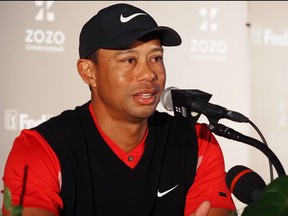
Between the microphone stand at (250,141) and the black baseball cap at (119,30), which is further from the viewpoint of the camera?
the black baseball cap at (119,30)

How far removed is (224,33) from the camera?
3801mm

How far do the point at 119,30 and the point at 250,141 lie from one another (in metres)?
0.67

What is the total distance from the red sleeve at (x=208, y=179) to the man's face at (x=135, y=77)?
268 millimetres

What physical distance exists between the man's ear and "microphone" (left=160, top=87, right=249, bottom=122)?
1.55 feet

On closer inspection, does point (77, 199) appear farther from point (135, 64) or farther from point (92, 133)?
point (135, 64)

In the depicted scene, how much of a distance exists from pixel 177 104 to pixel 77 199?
0.50m

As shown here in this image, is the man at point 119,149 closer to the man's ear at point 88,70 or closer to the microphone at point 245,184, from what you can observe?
the man's ear at point 88,70

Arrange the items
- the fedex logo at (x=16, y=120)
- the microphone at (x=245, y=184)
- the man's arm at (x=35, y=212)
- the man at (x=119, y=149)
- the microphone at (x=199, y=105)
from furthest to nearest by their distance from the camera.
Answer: the fedex logo at (x=16, y=120) < the man at (x=119, y=149) < the man's arm at (x=35, y=212) < the microphone at (x=199, y=105) < the microphone at (x=245, y=184)

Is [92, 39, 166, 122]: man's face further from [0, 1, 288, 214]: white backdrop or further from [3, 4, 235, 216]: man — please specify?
[0, 1, 288, 214]: white backdrop

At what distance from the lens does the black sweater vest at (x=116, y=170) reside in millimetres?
1869

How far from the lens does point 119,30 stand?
6.24 feet

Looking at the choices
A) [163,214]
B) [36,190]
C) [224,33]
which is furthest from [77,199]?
[224,33]

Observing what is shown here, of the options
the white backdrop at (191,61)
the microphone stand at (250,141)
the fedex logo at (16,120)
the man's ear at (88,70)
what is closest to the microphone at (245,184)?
A: the microphone stand at (250,141)

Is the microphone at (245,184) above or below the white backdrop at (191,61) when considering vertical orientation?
below
